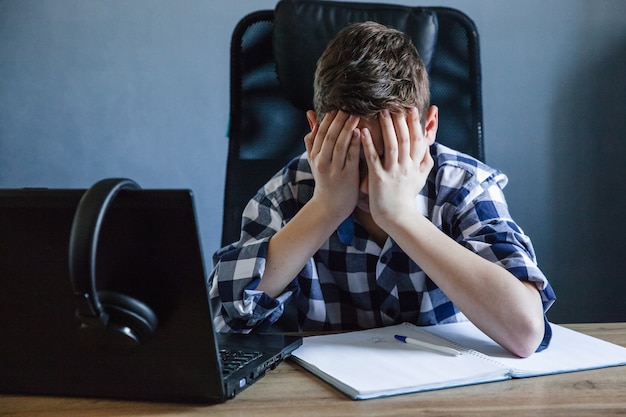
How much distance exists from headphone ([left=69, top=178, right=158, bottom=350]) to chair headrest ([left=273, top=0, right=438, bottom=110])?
30.7 inches

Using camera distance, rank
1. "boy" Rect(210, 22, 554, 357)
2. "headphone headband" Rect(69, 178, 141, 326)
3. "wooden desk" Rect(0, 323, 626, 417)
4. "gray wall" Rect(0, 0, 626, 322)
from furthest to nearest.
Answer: "gray wall" Rect(0, 0, 626, 322)
"boy" Rect(210, 22, 554, 357)
"wooden desk" Rect(0, 323, 626, 417)
"headphone headband" Rect(69, 178, 141, 326)

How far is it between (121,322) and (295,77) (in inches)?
32.1

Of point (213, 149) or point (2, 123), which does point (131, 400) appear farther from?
point (2, 123)

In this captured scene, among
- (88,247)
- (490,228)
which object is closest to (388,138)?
(490,228)

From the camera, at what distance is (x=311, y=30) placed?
131 cm

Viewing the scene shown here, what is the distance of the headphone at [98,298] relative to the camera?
20.7 inches

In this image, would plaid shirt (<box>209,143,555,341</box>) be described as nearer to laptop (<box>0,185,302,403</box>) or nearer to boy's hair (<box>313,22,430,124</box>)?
boy's hair (<box>313,22,430,124</box>)

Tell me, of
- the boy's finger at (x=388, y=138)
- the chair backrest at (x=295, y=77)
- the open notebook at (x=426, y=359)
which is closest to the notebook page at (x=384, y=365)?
the open notebook at (x=426, y=359)

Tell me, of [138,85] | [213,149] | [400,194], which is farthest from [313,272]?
[138,85]

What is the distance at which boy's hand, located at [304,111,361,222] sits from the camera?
0.96 m

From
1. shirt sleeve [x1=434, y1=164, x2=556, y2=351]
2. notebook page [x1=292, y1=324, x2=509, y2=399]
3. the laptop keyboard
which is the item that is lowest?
notebook page [x1=292, y1=324, x2=509, y2=399]

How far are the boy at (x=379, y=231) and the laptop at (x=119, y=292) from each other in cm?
33

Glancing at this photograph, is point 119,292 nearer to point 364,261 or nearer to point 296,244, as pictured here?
point 296,244

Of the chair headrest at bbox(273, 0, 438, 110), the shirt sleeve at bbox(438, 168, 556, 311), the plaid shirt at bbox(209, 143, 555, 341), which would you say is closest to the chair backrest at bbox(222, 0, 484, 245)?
the chair headrest at bbox(273, 0, 438, 110)
